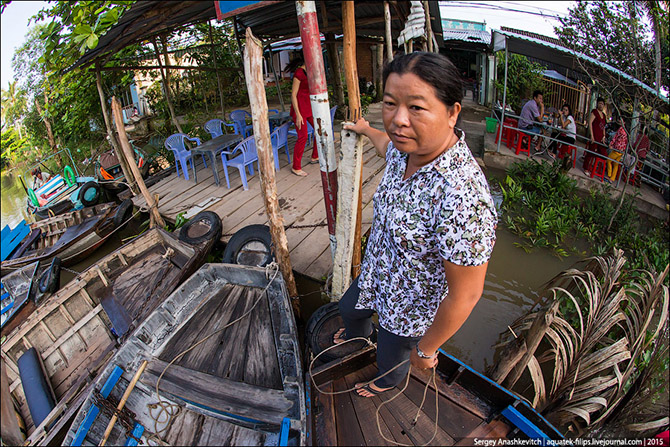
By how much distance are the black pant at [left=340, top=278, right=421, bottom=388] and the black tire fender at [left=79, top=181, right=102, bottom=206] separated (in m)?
6.58

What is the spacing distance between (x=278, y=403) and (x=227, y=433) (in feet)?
1.26

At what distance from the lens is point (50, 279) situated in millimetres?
4555

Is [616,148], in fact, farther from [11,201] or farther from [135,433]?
[11,201]

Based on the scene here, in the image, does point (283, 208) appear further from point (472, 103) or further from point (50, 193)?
point (472, 103)

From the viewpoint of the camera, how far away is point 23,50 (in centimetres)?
1192

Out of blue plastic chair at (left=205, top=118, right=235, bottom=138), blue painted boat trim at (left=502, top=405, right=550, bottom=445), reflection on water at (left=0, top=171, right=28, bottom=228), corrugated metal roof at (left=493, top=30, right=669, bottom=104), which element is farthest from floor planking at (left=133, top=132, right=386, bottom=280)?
reflection on water at (left=0, top=171, right=28, bottom=228)

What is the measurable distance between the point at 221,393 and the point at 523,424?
195 cm

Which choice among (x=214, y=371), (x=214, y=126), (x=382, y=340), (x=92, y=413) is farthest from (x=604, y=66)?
(x=92, y=413)

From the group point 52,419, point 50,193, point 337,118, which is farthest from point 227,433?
point 337,118

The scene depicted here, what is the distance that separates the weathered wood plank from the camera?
2.32m

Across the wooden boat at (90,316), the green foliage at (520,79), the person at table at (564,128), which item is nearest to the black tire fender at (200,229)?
the wooden boat at (90,316)

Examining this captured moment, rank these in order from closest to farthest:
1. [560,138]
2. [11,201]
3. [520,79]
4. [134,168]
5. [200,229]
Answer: [200,229]
[134,168]
[560,138]
[520,79]
[11,201]

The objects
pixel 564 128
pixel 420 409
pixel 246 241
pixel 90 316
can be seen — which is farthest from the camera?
pixel 564 128

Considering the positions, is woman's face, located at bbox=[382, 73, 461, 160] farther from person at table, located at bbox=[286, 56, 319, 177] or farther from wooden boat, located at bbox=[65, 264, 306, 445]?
person at table, located at bbox=[286, 56, 319, 177]
